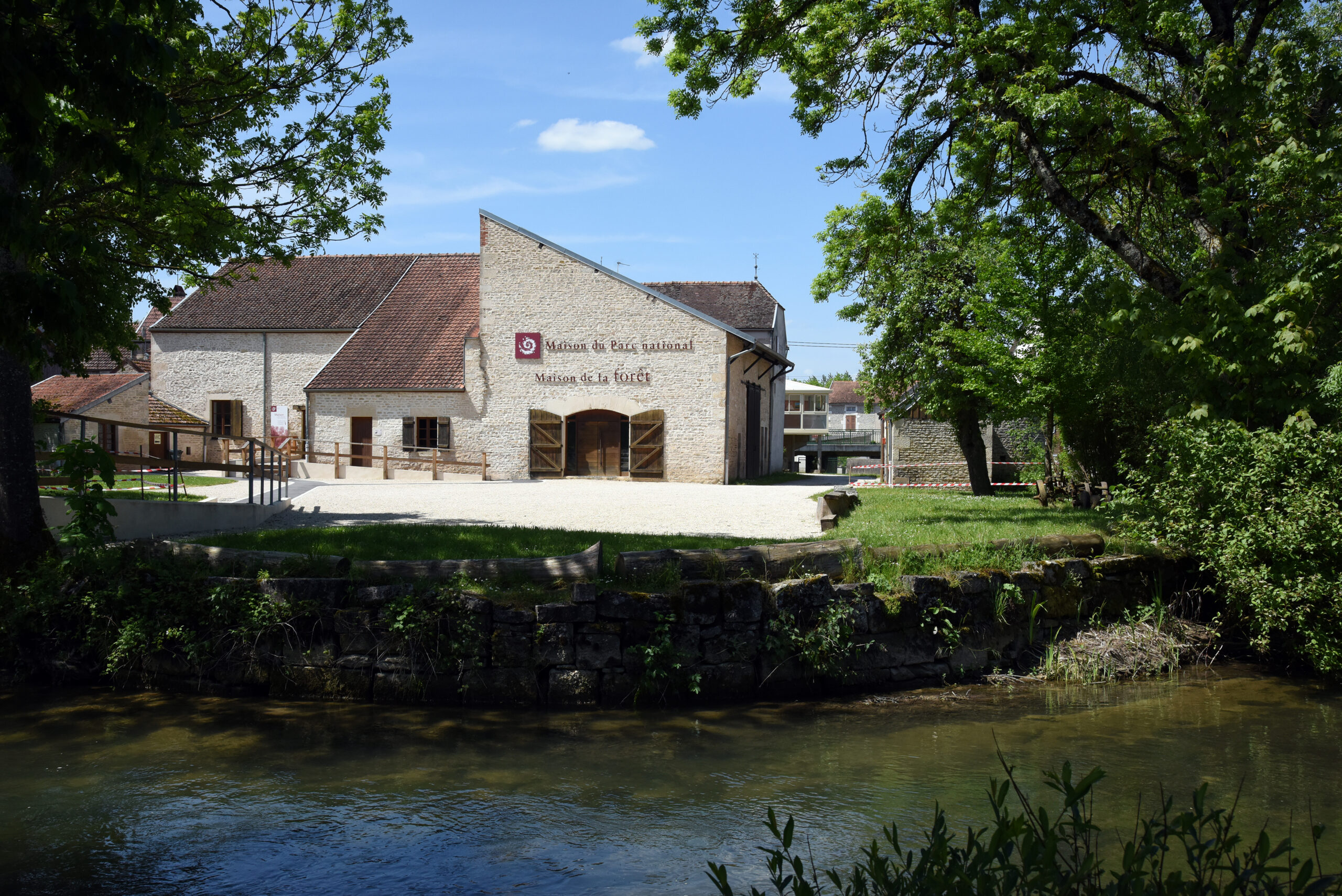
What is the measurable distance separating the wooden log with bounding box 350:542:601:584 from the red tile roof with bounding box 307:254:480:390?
20108 mm

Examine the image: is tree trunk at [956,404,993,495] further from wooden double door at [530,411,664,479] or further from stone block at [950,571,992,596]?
stone block at [950,571,992,596]

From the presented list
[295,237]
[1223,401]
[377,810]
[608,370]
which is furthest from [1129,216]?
[608,370]

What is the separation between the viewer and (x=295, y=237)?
1134 centimetres

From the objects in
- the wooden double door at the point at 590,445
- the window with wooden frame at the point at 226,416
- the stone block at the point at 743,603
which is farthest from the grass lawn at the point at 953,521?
the window with wooden frame at the point at 226,416

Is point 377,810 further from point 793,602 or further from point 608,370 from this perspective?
point 608,370

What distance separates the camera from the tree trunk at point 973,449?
819 inches

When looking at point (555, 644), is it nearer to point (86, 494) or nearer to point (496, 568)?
point (496, 568)

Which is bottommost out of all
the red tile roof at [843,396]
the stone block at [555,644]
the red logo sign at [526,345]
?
the stone block at [555,644]

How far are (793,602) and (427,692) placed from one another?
10.1 ft

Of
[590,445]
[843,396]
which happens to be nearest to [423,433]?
[590,445]

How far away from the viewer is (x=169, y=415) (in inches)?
1246

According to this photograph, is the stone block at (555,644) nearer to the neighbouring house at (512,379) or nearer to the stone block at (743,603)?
the stone block at (743,603)

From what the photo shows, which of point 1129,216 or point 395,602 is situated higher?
point 1129,216

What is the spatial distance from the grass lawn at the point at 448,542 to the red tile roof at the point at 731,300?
2407cm
